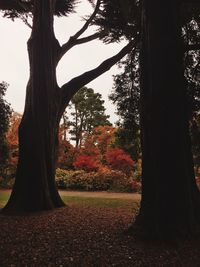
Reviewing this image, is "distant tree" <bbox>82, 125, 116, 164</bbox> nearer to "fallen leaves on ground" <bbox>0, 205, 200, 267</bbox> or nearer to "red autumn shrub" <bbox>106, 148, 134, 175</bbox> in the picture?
"red autumn shrub" <bbox>106, 148, 134, 175</bbox>

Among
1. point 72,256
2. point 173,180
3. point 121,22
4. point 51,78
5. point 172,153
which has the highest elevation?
point 121,22

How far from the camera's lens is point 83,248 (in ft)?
15.9

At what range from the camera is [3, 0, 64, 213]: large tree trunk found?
9.50m

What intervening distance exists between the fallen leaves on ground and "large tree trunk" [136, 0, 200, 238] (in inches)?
20.9

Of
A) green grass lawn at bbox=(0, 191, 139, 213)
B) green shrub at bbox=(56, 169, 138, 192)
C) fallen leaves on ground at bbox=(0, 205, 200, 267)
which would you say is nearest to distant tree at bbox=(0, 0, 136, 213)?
green grass lawn at bbox=(0, 191, 139, 213)

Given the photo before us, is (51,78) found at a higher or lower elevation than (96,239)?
higher

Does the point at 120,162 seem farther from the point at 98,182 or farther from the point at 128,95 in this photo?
the point at 128,95

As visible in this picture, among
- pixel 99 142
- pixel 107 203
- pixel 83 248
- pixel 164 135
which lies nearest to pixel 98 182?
pixel 107 203

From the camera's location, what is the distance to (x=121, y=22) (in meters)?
11.7

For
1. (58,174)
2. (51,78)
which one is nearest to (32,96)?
(51,78)

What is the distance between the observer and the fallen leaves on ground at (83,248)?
4270mm

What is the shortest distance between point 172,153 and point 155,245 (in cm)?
160

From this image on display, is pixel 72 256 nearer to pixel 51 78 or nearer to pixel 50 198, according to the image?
pixel 50 198

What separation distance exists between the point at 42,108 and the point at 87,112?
2921cm
